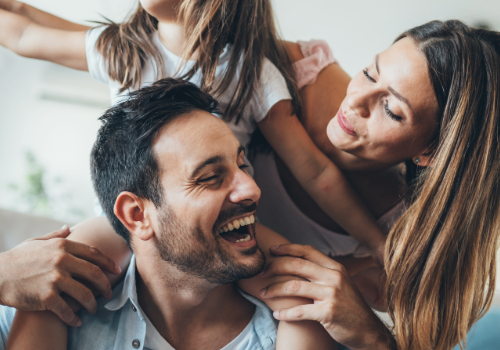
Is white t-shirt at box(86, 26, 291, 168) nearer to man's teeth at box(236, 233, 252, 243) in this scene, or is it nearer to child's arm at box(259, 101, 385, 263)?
child's arm at box(259, 101, 385, 263)

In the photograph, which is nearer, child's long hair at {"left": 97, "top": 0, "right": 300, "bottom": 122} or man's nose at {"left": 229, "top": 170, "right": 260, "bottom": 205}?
man's nose at {"left": 229, "top": 170, "right": 260, "bottom": 205}

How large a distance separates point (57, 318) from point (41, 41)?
97 centimetres

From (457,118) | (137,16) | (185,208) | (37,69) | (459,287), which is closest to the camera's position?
(185,208)

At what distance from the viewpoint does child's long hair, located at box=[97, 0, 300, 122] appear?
4.28ft

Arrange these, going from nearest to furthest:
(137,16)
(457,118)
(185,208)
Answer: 1. (185,208)
2. (457,118)
3. (137,16)

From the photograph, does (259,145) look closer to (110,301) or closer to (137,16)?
(137,16)

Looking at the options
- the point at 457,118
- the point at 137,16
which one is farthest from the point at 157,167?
the point at 457,118

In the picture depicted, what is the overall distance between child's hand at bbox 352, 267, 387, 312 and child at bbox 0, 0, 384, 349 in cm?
19

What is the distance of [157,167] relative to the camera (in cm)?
109

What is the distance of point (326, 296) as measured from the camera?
3.67ft

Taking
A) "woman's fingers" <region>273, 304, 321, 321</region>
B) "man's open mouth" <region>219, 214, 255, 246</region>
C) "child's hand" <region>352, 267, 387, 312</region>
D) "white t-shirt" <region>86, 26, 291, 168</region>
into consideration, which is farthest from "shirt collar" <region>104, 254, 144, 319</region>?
"child's hand" <region>352, 267, 387, 312</region>

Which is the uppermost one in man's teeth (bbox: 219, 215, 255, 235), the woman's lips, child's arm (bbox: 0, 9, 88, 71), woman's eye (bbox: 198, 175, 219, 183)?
child's arm (bbox: 0, 9, 88, 71)

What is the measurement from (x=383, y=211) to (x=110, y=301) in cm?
102

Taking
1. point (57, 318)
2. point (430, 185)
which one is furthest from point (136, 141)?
point (430, 185)
